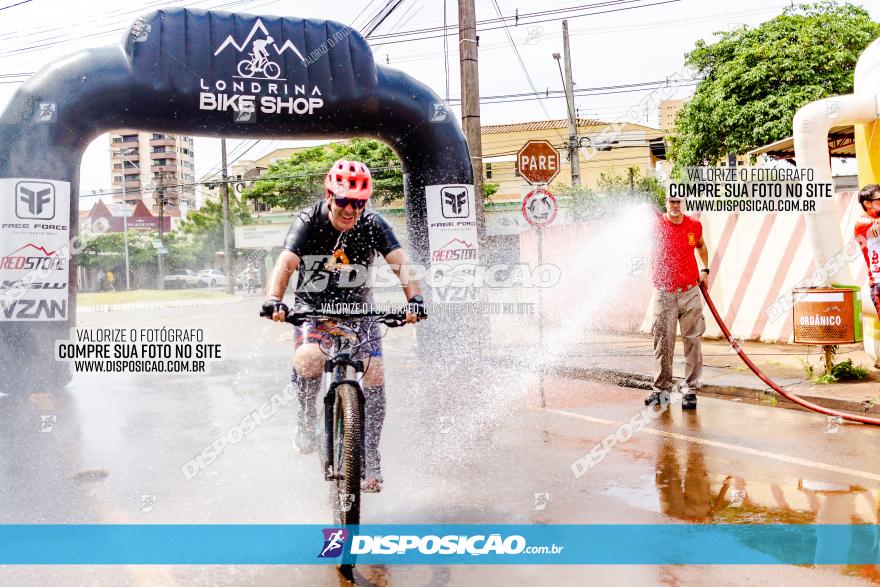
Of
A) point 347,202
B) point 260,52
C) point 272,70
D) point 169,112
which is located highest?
point 260,52

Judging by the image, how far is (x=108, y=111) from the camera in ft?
29.6

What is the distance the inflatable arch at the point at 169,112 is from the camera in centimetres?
866

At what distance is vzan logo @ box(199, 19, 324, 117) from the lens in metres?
9.39

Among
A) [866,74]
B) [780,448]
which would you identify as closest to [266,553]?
[780,448]

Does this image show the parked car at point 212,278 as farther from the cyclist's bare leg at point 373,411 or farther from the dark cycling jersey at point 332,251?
the cyclist's bare leg at point 373,411

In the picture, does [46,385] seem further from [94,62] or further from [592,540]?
[592,540]

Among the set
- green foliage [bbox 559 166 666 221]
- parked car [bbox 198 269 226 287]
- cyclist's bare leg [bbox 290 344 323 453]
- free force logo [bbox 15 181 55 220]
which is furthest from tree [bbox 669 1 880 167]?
parked car [bbox 198 269 226 287]

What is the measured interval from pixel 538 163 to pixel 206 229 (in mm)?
44574

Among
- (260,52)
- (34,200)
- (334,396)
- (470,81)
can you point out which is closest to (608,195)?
(470,81)

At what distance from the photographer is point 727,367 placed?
1008cm

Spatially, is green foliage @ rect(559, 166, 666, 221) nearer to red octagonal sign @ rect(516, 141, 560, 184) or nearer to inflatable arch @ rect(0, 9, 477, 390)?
red octagonal sign @ rect(516, 141, 560, 184)

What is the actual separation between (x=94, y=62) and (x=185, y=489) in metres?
5.65

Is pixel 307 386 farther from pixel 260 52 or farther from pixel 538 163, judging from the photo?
pixel 260 52

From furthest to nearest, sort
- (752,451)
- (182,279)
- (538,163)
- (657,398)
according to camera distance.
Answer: (182,279) < (538,163) < (657,398) < (752,451)
